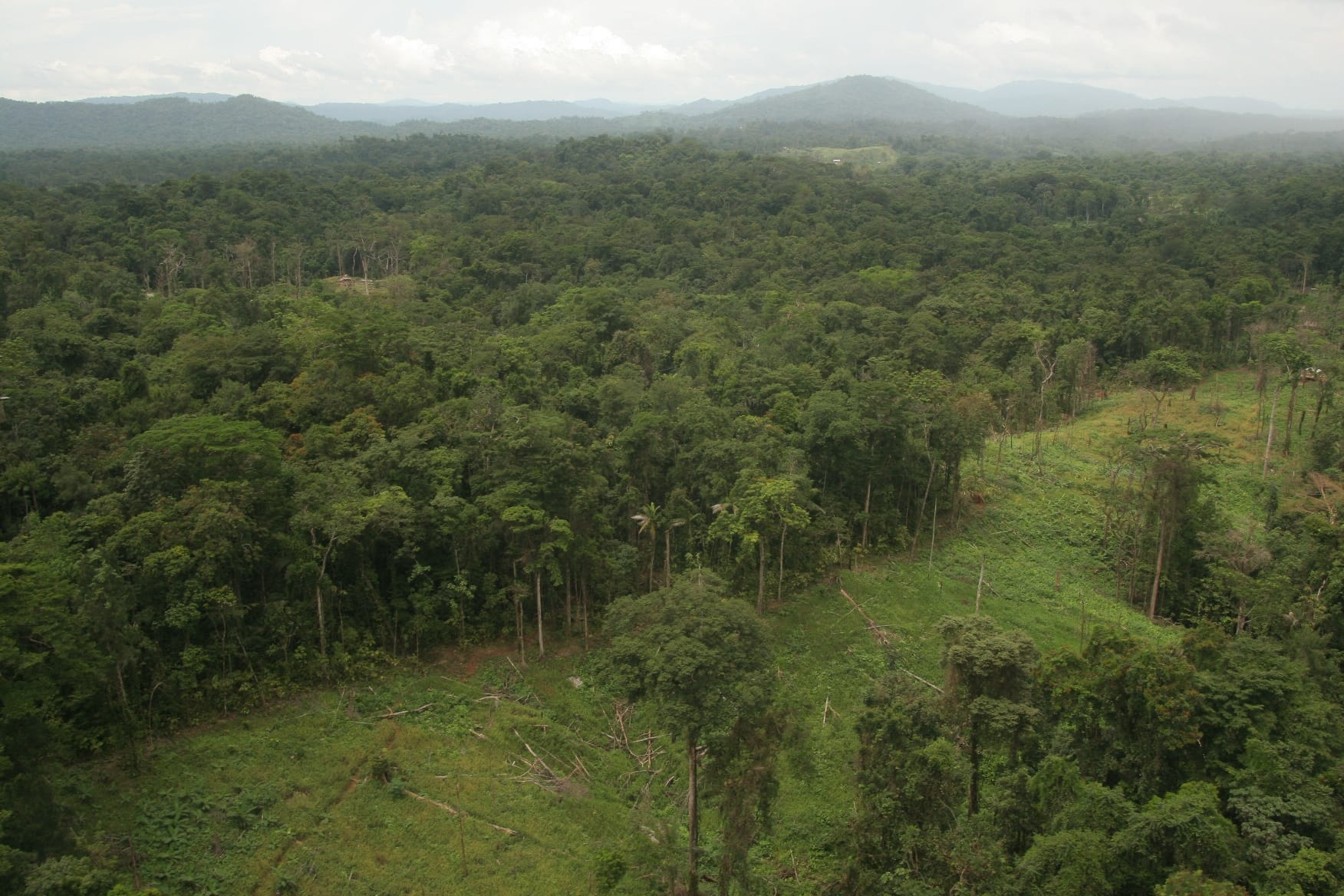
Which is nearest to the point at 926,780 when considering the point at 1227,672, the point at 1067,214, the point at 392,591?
the point at 1227,672

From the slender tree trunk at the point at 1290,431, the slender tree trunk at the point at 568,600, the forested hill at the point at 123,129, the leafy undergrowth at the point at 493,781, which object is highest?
the forested hill at the point at 123,129

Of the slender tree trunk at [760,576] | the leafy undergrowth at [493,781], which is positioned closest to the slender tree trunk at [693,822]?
the leafy undergrowth at [493,781]

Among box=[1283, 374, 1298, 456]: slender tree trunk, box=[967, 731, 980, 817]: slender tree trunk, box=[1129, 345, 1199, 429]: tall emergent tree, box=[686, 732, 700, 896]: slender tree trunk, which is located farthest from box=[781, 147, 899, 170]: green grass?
box=[686, 732, 700, 896]: slender tree trunk

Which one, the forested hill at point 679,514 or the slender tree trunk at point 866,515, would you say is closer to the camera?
the forested hill at point 679,514

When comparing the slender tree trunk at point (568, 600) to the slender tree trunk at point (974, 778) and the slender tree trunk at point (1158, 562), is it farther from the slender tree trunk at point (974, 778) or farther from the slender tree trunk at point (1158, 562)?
the slender tree trunk at point (1158, 562)

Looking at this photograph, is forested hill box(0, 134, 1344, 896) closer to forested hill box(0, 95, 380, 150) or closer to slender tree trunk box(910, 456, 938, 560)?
slender tree trunk box(910, 456, 938, 560)

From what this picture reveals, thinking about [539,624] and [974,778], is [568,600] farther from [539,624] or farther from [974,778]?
[974,778]

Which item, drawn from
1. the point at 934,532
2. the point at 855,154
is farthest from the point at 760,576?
the point at 855,154
